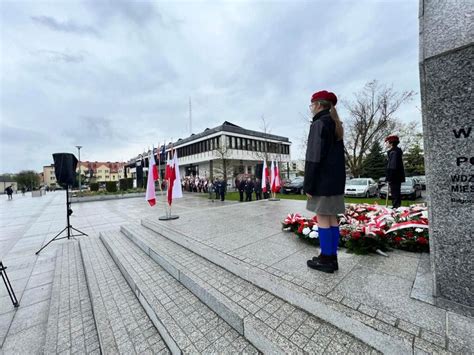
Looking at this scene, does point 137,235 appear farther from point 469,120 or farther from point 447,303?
point 469,120

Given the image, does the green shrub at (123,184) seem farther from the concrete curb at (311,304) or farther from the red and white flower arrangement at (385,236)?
the red and white flower arrangement at (385,236)

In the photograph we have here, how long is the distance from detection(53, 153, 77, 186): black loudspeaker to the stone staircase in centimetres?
330

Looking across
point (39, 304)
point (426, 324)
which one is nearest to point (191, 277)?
point (426, 324)

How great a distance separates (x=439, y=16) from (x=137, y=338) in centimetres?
441

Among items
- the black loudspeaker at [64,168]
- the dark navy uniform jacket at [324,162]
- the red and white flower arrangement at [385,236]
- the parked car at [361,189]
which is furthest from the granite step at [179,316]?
the parked car at [361,189]

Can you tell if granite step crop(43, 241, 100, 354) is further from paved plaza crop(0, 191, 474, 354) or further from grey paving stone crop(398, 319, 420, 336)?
grey paving stone crop(398, 319, 420, 336)

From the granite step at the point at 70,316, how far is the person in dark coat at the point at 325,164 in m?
3.15

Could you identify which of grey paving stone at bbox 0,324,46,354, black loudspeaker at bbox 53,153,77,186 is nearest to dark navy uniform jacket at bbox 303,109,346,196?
grey paving stone at bbox 0,324,46,354

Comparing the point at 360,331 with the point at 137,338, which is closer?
the point at 360,331

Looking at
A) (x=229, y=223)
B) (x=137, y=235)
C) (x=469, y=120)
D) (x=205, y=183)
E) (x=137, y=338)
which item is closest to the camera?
(x=469, y=120)

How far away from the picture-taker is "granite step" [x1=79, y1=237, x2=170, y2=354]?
7.06 ft

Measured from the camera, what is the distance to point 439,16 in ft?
5.71

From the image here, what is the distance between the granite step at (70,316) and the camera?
2.38 m

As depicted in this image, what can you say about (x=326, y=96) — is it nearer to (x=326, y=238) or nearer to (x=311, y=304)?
(x=326, y=238)
